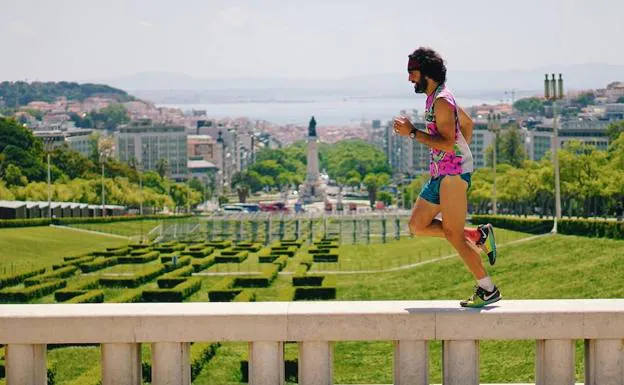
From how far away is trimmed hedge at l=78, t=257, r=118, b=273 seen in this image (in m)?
46.9

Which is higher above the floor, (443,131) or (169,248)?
(443,131)

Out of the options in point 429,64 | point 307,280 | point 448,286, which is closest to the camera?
point 429,64

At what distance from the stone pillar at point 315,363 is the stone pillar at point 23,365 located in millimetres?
1889

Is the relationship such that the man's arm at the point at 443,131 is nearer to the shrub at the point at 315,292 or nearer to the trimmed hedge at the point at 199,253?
the shrub at the point at 315,292

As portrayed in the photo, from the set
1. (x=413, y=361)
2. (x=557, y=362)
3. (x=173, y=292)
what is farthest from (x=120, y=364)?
(x=173, y=292)

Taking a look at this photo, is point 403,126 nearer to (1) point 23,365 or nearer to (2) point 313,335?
(2) point 313,335

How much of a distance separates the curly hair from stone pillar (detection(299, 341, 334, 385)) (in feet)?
7.84

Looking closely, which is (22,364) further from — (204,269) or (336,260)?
(336,260)

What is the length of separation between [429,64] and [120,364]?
3.38m

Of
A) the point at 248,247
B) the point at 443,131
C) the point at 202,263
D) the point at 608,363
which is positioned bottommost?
the point at 248,247

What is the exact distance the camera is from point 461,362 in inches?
345

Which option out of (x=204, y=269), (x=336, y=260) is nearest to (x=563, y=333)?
(x=204, y=269)

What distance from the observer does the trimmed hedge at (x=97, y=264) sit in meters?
46.9

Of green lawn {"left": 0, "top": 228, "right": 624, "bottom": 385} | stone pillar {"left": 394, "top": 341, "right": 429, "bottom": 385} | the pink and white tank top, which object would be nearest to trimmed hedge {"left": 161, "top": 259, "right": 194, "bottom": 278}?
green lawn {"left": 0, "top": 228, "right": 624, "bottom": 385}
